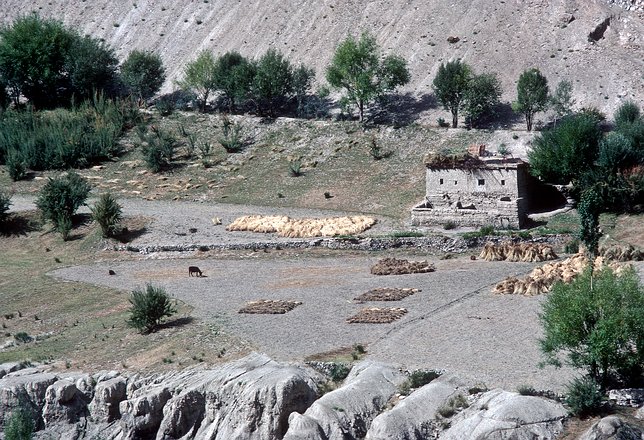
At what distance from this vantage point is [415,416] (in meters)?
28.0

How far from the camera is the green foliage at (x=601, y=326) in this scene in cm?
2762

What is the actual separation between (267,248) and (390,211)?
28.5 ft

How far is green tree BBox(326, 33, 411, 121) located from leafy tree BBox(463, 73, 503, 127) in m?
5.57

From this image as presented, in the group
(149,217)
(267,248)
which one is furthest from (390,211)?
(149,217)

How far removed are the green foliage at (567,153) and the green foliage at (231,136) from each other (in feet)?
72.5

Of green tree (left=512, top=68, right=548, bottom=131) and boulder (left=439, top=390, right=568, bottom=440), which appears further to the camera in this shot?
green tree (left=512, top=68, right=548, bottom=131)

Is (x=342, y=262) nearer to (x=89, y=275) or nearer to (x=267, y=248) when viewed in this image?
(x=267, y=248)

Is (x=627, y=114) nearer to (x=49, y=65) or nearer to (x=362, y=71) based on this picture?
A: (x=362, y=71)

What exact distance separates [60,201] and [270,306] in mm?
21743

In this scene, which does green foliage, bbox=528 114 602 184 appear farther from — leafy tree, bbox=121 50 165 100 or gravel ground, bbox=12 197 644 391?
leafy tree, bbox=121 50 165 100

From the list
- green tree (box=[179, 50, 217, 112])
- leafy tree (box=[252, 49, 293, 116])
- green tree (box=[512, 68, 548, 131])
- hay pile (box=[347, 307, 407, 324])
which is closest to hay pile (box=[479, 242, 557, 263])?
hay pile (box=[347, 307, 407, 324])

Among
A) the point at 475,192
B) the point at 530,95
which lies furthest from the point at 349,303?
the point at 530,95

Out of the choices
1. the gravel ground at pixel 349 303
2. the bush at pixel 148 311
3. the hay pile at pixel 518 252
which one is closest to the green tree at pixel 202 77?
the gravel ground at pixel 349 303

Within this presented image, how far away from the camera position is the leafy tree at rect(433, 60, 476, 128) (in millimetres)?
69312
